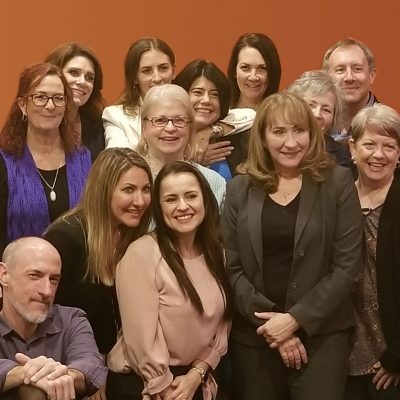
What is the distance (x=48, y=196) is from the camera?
3.54 metres

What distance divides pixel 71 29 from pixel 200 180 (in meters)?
2.02

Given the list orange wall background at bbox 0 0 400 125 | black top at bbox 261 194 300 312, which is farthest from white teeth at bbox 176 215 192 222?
orange wall background at bbox 0 0 400 125

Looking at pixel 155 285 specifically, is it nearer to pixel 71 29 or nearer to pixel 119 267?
pixel 119 267

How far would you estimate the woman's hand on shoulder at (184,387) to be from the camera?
3002 mm

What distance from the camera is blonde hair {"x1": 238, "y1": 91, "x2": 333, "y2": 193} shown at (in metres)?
3.16

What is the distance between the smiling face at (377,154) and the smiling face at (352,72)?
0.74 metres

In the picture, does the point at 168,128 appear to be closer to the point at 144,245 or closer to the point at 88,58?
the point at 144,245

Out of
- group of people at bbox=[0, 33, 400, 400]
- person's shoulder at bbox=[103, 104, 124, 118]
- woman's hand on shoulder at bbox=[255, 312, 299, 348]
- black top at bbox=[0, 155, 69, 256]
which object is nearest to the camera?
group of people at bbox=[0, 33, 400, 400]

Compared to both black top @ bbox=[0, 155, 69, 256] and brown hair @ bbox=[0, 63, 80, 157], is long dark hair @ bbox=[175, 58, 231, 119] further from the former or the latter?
black top @ bbox=[0, 155, 69, 256]

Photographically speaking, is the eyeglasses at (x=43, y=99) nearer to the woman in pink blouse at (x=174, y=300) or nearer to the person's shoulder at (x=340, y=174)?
the woman in pink blouse at (x=174, y=300)

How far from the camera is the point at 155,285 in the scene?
299 centimetres

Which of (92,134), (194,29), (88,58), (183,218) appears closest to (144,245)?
(183,218)

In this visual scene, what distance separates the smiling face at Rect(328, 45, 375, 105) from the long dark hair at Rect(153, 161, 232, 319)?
3.76 feet

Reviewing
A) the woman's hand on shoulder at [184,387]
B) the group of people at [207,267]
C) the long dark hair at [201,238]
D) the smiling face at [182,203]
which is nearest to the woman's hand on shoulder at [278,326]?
the group of people at [207,267]
